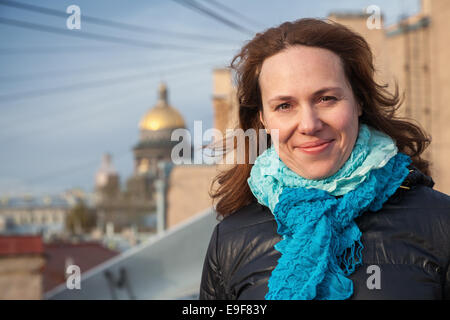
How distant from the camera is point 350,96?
5.31 feet

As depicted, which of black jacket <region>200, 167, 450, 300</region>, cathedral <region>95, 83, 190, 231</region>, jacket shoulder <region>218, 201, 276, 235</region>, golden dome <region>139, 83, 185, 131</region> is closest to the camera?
black jacket <region>200, 167, 450, 300</region>

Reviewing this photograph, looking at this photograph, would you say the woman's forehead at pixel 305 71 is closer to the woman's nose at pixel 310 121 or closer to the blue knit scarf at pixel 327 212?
the woman's nose at pixel 310 121

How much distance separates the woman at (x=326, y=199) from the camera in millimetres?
1488

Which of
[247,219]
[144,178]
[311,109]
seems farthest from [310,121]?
[144,178]

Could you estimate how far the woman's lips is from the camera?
1596mm

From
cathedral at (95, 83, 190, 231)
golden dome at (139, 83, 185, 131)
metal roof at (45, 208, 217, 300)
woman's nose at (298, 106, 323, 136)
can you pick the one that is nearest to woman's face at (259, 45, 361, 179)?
woman's nose at (298, 106, 323, 136)

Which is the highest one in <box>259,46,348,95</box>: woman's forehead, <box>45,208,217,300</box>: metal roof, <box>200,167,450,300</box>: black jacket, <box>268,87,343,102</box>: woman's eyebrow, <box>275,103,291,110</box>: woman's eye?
<box>259,46,348,95</box>: woman's forehead

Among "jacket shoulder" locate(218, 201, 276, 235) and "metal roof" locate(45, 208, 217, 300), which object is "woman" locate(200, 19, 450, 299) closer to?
"jacket shoulder" locate(218, 201, 276, 235)

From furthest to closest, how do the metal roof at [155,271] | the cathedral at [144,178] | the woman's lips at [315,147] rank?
the cathedral at [144,178], the metal roof at [155,271], the woman's lips at [315,147]

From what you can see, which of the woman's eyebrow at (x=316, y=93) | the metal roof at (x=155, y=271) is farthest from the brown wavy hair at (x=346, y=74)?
the metal roof at (x=155, y=271)

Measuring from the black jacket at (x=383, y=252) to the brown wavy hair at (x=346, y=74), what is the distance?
0.71 ft

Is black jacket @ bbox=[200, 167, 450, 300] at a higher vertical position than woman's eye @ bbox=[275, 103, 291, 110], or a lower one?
lower
